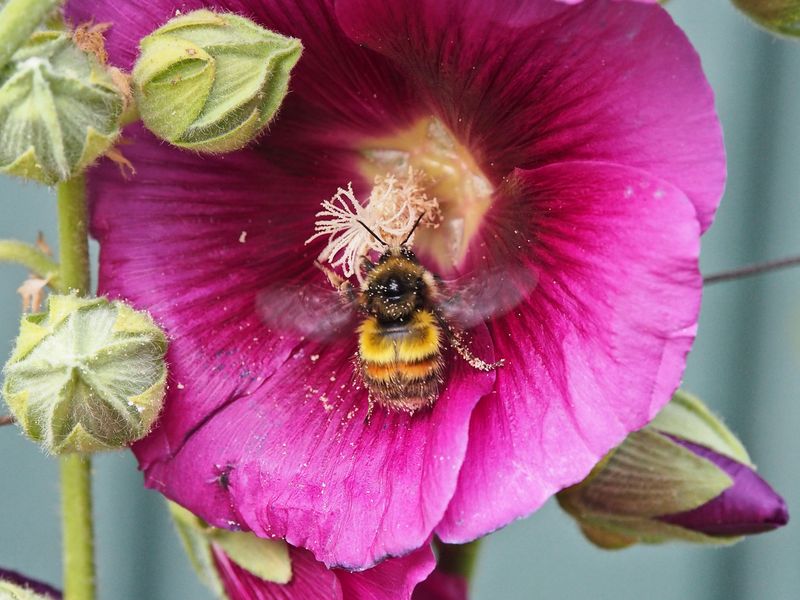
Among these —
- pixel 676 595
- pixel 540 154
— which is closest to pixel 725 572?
pixel 676 595

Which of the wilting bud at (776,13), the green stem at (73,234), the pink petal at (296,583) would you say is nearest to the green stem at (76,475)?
the green stem at (73,234)

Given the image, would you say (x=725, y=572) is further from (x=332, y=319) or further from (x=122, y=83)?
(x=122, y=83)

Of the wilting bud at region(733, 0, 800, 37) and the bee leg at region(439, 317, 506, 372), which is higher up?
the wilting bud at region(733, 0, 800, 37)

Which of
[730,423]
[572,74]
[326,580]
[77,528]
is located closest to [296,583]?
[326,580]

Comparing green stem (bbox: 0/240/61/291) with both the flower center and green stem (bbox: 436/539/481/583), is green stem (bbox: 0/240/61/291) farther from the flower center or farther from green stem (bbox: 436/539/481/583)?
green stem (bbox: 436/539/481/583)

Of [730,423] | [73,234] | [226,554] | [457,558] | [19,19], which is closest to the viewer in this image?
[19,19]

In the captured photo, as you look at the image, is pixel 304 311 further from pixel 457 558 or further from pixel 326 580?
pixel 457 558

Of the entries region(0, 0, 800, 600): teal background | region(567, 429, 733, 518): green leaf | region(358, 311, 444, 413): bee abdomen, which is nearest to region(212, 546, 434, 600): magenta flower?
region(358, 311, 444, 413): bee abdomen
